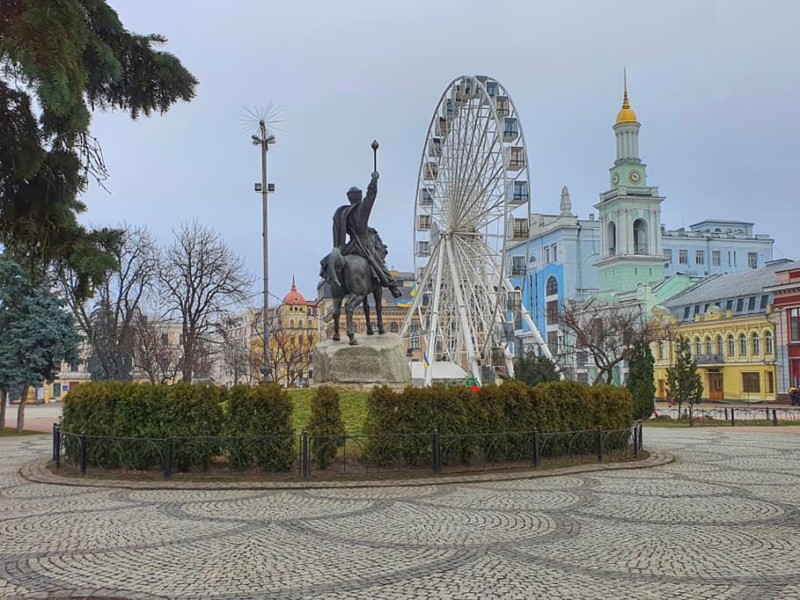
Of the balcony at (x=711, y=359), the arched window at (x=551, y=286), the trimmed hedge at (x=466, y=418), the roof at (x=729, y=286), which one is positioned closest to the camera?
the trimmed hedge at (x=466, y=418)

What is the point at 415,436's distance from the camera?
46.5 ft

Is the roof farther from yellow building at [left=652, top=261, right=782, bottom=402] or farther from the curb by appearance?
the curb

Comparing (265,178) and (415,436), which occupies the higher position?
(265,178)

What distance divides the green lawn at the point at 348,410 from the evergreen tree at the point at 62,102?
9.64 meters

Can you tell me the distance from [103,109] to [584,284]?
83793mm

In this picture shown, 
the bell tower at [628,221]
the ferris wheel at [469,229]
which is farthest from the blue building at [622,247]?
the ferris wheel at [469,229]

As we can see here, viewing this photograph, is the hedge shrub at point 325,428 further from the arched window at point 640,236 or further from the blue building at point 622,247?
the arched window at point 640,236

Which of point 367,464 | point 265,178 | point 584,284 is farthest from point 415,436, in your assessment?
point 584,284

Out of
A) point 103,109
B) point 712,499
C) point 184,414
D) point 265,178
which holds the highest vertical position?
point 265,178

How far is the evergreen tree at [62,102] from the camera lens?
19.4 ft

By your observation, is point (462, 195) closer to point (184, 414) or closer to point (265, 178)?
point (265, 178)

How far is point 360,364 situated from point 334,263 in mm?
2785

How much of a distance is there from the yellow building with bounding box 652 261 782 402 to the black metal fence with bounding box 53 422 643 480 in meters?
47.6

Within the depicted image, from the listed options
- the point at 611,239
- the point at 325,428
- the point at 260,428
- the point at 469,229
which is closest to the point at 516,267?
the point at 469,229
